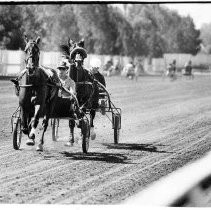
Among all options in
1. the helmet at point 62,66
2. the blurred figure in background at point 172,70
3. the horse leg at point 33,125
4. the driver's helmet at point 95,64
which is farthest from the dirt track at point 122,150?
the helmet at point 62,66

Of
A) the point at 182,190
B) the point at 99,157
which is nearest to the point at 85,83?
the point at 99,157

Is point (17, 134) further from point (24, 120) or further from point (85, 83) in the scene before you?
point (85, 83)

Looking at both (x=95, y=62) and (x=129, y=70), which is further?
(x=95, y=62)

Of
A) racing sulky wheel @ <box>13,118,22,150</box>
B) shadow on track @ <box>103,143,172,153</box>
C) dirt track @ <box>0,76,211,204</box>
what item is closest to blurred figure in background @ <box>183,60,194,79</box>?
dirt track @ <box>0,76,211,204</box>

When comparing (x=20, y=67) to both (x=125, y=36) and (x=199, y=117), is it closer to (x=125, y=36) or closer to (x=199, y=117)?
(x=125, y=36)

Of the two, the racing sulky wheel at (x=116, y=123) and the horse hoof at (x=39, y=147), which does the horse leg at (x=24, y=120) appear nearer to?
the horse hoof at (x=39, y=147)


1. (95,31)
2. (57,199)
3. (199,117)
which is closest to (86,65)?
(95,31)

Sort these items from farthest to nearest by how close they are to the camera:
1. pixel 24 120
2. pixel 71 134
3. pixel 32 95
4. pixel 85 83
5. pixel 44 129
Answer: pixel 85 83
pixel 71 134
pixel 44 129
pixel 32 95
pixel 24 120
